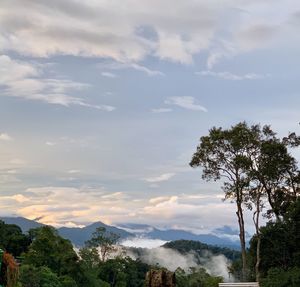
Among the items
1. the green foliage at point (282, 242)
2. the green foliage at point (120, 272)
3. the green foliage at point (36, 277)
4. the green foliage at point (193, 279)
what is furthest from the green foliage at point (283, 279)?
the green foliage at point (193, 279)

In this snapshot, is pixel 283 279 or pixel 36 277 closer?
pixel 283 279

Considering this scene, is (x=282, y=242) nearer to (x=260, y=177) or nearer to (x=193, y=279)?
(x=260, y=177)

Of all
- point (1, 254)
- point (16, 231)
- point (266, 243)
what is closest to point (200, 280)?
point (16, 231)

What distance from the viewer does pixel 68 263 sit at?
6719 centimetres

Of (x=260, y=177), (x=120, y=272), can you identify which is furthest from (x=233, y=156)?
(x=120, y=272)

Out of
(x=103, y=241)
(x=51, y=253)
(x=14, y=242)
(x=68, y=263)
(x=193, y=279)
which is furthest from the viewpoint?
(x=193, y=279)

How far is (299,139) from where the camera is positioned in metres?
48.8

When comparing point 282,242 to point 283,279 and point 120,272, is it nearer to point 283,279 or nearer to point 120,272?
point 283,279

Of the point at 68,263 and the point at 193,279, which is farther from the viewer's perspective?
the point at 193,279

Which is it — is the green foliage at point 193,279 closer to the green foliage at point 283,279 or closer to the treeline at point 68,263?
the treeline at point 68,263

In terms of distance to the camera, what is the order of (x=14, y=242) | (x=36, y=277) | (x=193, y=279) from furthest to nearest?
(x=193, y=279)
(x=14, y=242)
(x=36, y=277)

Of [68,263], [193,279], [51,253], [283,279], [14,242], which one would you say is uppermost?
[14,242]

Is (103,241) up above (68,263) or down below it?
above

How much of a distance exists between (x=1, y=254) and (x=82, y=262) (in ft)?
180
